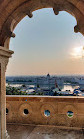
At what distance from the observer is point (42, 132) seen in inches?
140

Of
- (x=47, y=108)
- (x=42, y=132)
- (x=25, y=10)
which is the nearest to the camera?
(x=25, y=10)

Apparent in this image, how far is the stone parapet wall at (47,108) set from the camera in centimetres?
389

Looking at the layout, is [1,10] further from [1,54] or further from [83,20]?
[83,20]

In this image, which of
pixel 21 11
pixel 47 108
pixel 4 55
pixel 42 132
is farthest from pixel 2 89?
pixel 47 108

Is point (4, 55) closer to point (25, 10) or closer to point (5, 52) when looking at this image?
point (5, 52)

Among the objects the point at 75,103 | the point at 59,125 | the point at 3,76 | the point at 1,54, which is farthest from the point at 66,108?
the point at 1,54

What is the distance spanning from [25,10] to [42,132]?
116 inches

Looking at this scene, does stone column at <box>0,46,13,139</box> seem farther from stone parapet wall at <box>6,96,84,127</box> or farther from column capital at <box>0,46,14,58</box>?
stone parapet wall at <box>6,96,84,127</box>

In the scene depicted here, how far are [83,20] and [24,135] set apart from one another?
2.92m

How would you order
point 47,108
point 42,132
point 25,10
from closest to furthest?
point 25,10 → point 42,132 → point 47,108

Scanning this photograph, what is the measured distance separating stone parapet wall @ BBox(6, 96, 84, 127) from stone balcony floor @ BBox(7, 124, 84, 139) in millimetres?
208

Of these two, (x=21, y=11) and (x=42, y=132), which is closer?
(x=21, y=11)

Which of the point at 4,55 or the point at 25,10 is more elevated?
Answer: the point at 25,10

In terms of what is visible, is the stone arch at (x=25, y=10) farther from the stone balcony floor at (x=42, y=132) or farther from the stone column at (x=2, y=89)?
the stone balcony floor at (x=42, y=132)
